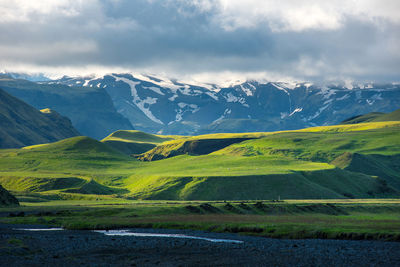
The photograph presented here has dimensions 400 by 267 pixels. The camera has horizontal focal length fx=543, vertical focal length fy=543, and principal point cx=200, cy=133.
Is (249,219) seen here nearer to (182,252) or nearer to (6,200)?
(182,252)

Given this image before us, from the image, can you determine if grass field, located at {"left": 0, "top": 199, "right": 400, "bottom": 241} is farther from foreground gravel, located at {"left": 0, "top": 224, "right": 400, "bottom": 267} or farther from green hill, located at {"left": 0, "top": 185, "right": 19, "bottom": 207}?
green hill, located at {"left": 0, "top": 185, "right": 19, "bottom": 207}

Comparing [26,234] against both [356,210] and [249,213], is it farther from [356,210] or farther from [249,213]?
[356,210]

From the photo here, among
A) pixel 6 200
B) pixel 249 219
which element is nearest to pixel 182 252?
pixel 249 219

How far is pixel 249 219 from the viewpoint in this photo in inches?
4405

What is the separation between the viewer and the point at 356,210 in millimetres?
145375

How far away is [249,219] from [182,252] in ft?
143

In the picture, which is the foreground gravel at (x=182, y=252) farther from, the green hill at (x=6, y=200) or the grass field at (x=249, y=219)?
the green hill at (x=6, y=200)

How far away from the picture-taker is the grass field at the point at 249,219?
8781cm

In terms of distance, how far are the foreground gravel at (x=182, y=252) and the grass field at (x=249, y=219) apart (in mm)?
6938

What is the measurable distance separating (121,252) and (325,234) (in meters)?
33.9

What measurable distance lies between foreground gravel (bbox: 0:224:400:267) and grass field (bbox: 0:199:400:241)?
273 inches

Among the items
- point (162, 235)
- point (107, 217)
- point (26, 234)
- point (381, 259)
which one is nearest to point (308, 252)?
point (381, 259)

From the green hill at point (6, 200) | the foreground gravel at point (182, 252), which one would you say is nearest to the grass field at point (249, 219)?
A: the foreground gravel at point (182, 252)

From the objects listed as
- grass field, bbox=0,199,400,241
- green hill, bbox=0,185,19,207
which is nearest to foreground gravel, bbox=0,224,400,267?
grass field, bbox=0,199,400,241
